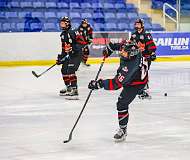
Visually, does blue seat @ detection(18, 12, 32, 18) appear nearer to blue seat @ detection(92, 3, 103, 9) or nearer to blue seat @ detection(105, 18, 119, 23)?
blue seat @ detection(92, 3, 103, 9)

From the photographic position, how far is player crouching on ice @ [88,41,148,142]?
6425 millimetres

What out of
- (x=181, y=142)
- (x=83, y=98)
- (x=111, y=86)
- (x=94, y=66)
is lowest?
(x=94, y=66)

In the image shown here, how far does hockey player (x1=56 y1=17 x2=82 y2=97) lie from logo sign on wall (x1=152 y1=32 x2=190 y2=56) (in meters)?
9.57

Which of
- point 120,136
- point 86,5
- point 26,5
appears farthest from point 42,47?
point 120,136

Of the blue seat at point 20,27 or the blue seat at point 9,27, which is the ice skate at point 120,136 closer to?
the blue seat at point 9,27

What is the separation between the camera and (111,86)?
642 cm

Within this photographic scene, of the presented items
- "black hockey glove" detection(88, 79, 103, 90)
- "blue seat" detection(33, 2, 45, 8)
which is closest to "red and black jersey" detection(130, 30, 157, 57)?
"black hockey glove" detection(88, 79, 103, 90)

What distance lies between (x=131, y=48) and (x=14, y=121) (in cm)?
247

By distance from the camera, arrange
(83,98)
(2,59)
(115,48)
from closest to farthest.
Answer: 1. (115,48)
2. (83,98)
3. (2,59)

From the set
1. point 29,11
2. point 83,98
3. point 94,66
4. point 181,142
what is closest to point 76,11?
point 29,11

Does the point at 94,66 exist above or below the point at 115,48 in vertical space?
below

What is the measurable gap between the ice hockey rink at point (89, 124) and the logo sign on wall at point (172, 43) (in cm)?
670

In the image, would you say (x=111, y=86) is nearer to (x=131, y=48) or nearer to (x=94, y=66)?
(x=131, y=48)

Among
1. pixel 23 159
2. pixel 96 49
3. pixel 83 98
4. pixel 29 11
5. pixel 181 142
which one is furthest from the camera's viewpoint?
pixel 29 11
